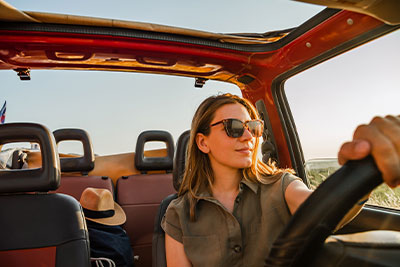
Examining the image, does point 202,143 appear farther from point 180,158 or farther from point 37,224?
point 37,224

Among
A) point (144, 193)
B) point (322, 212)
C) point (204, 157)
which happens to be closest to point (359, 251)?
point (322, 212)

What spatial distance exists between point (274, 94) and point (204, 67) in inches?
23.0

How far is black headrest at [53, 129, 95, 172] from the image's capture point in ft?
10.8

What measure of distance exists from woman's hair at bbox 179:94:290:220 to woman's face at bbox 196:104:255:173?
39mm

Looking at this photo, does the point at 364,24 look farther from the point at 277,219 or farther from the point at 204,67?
the point at 204,67

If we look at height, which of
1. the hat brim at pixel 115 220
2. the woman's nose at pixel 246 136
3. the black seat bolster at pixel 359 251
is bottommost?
the hat brim at pixel 115 220

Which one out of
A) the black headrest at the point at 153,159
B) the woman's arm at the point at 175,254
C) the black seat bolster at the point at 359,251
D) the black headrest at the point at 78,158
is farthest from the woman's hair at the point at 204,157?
the black headrest at the point at 78,158

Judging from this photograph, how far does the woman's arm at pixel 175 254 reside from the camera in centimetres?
154

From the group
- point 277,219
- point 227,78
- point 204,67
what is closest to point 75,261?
point 277,219

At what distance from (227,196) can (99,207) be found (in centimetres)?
140

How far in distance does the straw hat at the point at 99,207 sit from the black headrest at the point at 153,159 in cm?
74

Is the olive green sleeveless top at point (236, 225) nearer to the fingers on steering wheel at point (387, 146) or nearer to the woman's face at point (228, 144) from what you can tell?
the woman's face at point (228, 144)

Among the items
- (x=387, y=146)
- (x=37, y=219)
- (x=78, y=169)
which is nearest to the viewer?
(x=387, y=146)

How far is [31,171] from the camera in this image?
1866 mm
